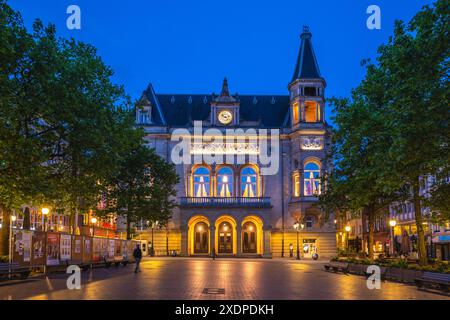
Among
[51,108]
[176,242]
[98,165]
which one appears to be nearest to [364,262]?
[98,165]

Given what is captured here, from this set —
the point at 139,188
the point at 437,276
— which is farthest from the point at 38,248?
the point at 139,188

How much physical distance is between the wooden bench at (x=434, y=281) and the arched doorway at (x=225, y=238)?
51547mm

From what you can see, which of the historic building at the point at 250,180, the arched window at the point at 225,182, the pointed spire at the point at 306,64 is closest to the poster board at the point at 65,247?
the historic building at the point at 250,180

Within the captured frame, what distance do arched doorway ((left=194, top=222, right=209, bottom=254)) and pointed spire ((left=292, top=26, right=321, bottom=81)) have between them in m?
24.5

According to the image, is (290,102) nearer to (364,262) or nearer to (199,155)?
(199,155)

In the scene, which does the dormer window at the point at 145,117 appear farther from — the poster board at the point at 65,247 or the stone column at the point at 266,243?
the poster board at the point at 65,247

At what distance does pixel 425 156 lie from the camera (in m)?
25.7

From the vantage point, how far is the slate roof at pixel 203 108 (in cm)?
8075

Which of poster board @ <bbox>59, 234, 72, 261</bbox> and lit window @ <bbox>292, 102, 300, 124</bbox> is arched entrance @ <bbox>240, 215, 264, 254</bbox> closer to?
lit window @ <bbox>292, 102, 300, 124</bbox>

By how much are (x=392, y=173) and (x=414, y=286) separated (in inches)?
220

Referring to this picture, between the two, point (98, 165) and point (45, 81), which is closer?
point (45, 81)

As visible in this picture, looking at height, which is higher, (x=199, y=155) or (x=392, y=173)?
(x=199, y=155)

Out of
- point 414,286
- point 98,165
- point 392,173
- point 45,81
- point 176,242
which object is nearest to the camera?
point 414,286
